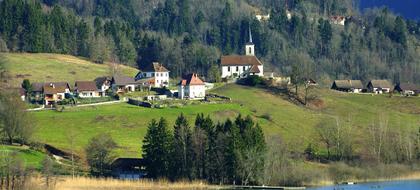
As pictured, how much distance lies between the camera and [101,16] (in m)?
194

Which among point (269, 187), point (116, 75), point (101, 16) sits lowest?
point (269, 187)

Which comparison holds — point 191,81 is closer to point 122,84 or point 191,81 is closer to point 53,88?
point 122,84

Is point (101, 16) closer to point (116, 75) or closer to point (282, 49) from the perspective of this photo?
point (282, 49)

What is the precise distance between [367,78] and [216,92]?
162 feet

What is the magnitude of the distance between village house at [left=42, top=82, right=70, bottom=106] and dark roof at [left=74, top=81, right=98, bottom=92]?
1237mm

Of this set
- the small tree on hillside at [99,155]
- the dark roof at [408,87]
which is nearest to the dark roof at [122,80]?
the dark roof at [408,87]

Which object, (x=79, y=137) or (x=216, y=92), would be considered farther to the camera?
(x=216, y=92)

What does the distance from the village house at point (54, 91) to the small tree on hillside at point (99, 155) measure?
28920mm

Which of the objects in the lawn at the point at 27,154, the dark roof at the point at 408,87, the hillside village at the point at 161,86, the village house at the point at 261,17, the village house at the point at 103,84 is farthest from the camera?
the village house at the point at 261,17

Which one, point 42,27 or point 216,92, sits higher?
point 42,27

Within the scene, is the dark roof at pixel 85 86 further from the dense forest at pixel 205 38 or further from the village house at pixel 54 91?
the dense forest at pixel 205 38

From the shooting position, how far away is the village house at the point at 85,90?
116 metres

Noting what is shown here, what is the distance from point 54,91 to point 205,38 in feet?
240

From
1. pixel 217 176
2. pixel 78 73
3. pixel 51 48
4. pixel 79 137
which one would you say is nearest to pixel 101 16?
pixel 51 48
